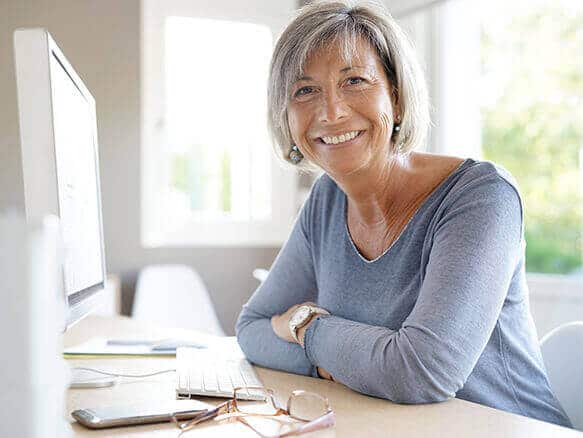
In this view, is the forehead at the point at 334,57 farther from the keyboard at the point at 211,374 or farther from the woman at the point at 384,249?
the keyboard at the point at 211,374

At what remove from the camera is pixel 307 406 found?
115 cm

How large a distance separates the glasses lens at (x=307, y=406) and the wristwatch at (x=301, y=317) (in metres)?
0.25

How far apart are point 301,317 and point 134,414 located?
0.46 meters

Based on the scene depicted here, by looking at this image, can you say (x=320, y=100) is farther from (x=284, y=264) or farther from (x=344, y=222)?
(x=284, y=264)

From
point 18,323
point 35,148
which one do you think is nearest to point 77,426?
point 35,148

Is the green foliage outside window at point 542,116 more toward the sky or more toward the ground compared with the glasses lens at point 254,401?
more toward the sky

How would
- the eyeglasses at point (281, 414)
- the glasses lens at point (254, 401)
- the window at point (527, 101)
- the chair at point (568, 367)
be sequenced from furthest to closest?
the window at point (527, 101) → the chair at point (568, 367) → the glasses lens at point (254, 401) → the eyeglasses at point (281, 414)

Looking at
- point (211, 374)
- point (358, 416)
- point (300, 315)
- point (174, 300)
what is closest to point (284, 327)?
point (300, 315)

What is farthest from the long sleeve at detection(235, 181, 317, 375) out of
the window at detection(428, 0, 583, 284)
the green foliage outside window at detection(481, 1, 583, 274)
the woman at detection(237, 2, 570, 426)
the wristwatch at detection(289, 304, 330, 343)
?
the green foliage outside window at detection(481, 1, 583, 274)

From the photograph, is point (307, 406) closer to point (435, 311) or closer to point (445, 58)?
point (435, 311)

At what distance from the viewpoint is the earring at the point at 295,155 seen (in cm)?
177

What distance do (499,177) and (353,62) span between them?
361 millimetres

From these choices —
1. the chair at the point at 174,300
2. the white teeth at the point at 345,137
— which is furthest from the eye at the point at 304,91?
the chair at the point at 174,300

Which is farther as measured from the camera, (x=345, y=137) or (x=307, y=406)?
(x=345, y=137)
